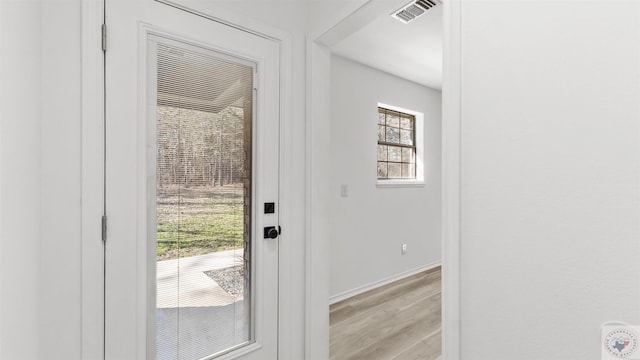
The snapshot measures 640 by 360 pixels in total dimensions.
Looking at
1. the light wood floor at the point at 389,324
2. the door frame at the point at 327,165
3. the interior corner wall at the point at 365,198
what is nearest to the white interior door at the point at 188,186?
the door frame at the point at 327,165

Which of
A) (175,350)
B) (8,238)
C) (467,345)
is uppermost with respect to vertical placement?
(8,238)

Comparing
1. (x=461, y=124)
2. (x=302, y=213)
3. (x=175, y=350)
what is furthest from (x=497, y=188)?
(x=175, y=350)

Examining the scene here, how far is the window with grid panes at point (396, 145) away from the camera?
3.65 meters

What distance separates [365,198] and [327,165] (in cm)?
159

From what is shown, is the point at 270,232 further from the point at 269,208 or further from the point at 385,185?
the point at 385,185

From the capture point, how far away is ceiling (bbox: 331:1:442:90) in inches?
97.3

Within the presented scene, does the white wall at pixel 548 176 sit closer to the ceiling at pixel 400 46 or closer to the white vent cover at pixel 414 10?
the white vent cover at pixel 414 10

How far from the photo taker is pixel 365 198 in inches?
131

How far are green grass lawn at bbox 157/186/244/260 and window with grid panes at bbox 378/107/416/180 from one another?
2.37 m

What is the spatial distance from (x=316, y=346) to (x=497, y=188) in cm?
137

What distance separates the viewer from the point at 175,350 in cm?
138

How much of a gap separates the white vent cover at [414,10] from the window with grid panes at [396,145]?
4.34ft

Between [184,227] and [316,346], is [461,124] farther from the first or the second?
[316,346]

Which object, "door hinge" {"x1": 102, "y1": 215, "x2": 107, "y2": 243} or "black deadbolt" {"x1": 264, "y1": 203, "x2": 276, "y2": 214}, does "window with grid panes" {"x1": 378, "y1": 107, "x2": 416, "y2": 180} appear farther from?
"door hinge" {"x1": 102, "y1": 215, "x2": 107, "y2": 243}
